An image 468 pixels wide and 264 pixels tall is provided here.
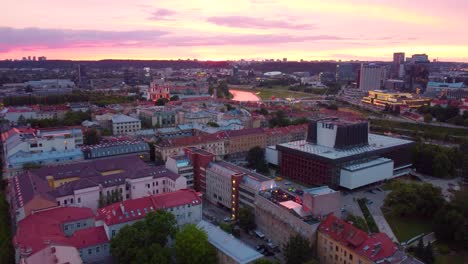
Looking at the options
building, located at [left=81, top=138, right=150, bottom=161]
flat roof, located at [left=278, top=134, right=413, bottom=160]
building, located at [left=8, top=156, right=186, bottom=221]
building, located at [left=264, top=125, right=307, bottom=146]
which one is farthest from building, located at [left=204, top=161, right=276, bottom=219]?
building, located at [left=264, top=125, right=307, bottom=146]

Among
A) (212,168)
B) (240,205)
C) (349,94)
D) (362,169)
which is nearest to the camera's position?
(240,205)

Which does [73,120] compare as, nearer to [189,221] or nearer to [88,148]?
[88,148]

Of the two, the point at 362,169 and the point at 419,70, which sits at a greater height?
the point at 419,70

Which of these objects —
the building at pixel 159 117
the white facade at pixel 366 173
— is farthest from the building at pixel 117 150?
the white facade at pixel 366 173

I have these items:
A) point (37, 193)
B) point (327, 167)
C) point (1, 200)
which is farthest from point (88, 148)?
point (327, 167)

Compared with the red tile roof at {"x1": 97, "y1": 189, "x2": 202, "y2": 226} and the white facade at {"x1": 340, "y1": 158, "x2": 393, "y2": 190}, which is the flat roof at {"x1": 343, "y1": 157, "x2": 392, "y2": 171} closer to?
the white facade at {"x1": 340, "y1": 158, "x2": 393, "y2": 190}

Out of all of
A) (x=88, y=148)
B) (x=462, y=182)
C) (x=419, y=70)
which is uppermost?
(x=419, y=70)

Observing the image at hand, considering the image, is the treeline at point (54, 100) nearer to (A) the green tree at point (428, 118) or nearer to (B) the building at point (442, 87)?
(A) the green tree at point (428, 118)
